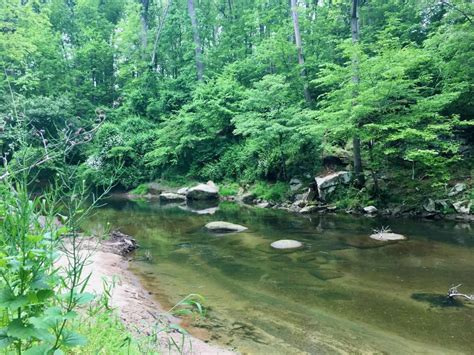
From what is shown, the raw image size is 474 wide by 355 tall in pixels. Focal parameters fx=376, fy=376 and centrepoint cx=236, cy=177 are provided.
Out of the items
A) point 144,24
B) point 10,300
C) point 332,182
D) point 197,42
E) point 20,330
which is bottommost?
point 332,182

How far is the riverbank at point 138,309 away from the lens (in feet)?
13.1

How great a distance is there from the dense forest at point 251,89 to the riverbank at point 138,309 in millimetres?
1665

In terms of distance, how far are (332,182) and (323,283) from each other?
812 centimetres

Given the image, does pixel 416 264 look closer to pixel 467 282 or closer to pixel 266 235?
pixel 467 282

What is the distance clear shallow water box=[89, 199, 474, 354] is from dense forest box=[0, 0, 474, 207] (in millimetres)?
2583

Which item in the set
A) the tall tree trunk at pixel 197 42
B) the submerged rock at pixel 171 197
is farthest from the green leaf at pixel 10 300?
the tall tree trunk at pixel 197 42

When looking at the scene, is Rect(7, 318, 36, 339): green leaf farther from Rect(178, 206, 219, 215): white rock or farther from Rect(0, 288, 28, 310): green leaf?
Rect(178, 206, 219, 215): white rock

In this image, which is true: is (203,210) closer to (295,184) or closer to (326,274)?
(295,184)

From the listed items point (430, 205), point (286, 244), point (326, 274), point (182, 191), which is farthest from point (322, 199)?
point (182, 191)

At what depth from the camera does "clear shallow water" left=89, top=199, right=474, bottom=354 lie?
15.6 ft

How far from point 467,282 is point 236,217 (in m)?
8.14

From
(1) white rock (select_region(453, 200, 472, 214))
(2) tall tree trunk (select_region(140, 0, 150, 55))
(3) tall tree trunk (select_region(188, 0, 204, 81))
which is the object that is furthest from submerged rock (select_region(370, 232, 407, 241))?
(2) tall tree trunk (select_region(140, 0, 150, 55))

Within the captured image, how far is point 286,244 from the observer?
357 inches

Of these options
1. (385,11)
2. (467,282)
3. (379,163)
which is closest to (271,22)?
(385,11)
